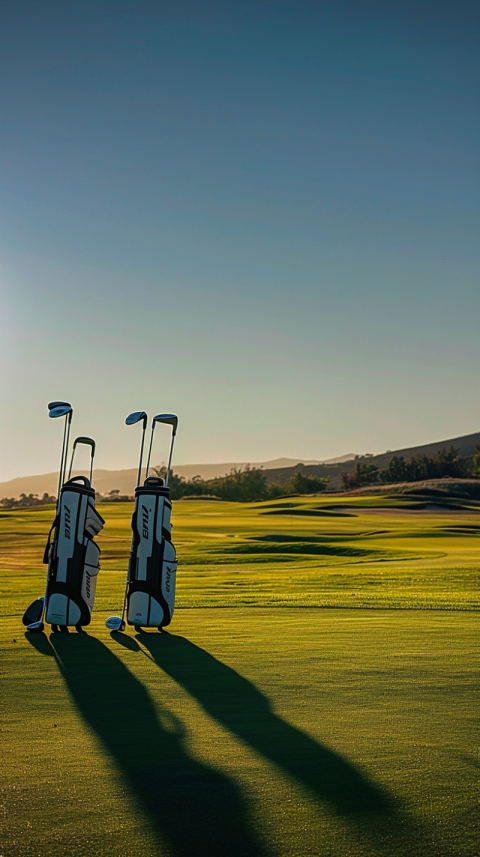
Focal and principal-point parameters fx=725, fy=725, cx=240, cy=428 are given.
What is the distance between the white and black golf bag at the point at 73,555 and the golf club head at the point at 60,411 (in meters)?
0.90

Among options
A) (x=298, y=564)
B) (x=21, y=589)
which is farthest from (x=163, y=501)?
(x=298, y=564)

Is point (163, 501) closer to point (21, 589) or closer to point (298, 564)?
point (21, 589)

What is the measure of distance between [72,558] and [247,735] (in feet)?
13.6

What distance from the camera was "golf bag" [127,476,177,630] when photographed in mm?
7426

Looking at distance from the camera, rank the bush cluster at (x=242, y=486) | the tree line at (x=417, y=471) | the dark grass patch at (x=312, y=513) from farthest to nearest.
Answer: the bush cluster at (x=242, y=486) → the tree line at (x=417, y=471) → the dark grass patch at (x=312, y=513)

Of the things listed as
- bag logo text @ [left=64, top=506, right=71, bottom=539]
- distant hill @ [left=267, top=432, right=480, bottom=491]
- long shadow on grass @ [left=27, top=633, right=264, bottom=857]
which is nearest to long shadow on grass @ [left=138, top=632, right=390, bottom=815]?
long shadow on grass @ [left=27, top=633, right=264, bottom=857]

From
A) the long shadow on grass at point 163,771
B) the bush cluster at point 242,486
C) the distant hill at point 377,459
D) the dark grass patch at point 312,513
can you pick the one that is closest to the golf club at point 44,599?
the long shadow on grass at point 163,771

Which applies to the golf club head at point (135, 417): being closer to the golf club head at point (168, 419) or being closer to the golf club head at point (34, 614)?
the golf club head at point (168, 419)

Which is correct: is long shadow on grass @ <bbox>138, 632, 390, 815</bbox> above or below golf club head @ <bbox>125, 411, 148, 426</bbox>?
below

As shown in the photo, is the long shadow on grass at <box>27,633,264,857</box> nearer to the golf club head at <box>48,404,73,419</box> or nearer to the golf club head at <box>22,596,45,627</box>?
the golf club head at <box>22,596,45,627</box>

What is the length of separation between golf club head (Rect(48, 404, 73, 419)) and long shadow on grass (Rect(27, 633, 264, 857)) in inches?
134

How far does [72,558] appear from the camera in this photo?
25.0 ft

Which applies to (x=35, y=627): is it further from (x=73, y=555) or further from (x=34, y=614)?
(x=73, y=555)

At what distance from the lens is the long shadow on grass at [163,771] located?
272 cm
